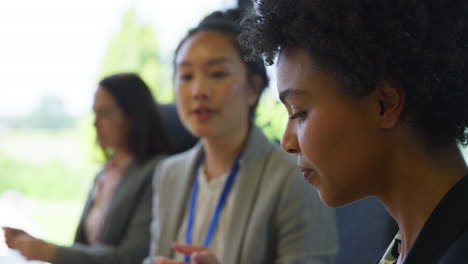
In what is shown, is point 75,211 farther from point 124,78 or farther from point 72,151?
point 124,78

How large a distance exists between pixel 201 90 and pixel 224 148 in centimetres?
18

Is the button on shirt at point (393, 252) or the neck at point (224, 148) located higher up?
the neck at point (224, 148)

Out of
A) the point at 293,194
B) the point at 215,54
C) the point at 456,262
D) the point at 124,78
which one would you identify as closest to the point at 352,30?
the point at 456,262

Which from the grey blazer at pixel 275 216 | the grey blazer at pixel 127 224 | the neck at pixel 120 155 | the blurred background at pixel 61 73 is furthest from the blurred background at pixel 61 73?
the grey blazer at pixel 275 216

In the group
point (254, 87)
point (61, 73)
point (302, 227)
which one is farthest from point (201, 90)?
point (61, 73)

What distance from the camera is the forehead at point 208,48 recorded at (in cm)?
152

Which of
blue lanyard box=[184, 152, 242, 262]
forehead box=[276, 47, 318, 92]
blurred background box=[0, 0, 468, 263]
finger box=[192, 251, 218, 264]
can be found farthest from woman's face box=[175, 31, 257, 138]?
blurred background box=[0, 0, 468, 263]

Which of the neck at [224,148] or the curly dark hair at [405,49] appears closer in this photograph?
the curly dark hair at [405,49]

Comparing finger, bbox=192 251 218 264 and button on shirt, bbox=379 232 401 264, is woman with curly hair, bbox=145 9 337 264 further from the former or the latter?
button on shirt, bbox=379 232 401 264

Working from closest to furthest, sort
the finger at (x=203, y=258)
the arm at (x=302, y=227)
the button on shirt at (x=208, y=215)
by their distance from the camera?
1. the finger at (x=203, y=258)
2. the arm at (x=302, y=227)
3. the button on shirt at (x=208, y=215)

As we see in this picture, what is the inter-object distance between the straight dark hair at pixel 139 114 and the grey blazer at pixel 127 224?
0.06 m

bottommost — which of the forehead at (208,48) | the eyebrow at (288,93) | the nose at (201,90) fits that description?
the eyebrow at (288,93)

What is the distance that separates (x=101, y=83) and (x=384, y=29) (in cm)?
153

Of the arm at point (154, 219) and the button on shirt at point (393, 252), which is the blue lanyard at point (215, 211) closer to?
the arm at point (154, 219)
